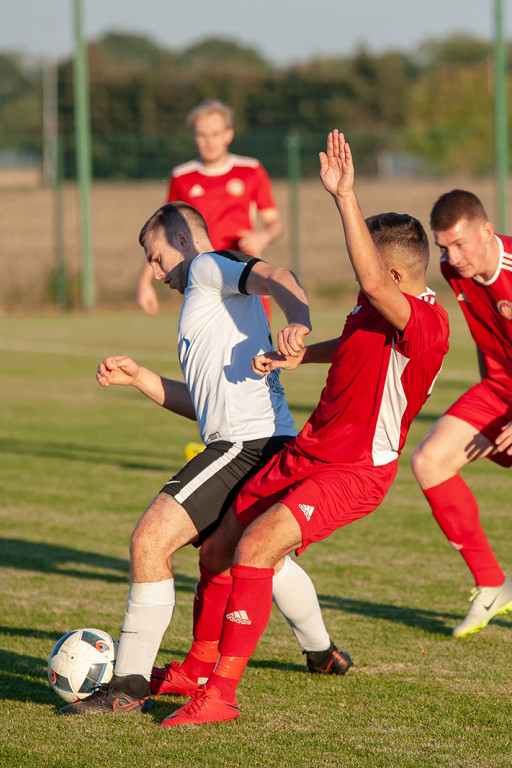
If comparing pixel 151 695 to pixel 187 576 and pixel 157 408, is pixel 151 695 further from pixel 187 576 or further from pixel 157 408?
pixel 157 408

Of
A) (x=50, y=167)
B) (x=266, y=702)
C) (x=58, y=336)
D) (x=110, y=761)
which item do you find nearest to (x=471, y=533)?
(x=266, y=702)

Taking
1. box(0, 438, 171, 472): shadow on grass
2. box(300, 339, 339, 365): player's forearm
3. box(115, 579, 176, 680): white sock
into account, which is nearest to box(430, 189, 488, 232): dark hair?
box(300, 339, 339, 365): player's forearm

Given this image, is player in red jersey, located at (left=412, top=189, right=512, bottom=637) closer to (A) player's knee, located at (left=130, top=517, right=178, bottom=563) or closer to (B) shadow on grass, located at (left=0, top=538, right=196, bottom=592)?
(B) shadow on grass, located at (left=0, top=538, right=196, bottom=592)

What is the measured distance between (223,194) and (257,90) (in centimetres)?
3781

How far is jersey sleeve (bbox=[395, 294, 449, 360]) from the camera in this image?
330 cm

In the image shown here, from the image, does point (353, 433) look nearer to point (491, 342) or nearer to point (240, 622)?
point (240, 622)

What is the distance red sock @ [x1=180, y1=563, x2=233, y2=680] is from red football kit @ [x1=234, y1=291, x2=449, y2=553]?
34cm

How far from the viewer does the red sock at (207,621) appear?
385 centimetres

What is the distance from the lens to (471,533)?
184 inches

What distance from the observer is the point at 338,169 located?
10.7 feet

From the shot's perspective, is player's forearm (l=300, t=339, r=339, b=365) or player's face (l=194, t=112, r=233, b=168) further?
player's face (l=194, t=112, r=233, b=168)

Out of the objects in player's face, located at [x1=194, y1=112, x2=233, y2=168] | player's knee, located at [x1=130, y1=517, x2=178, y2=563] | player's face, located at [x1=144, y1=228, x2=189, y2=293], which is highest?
player's face, located at [x1=194, y1=112, x2=233, y2=168]

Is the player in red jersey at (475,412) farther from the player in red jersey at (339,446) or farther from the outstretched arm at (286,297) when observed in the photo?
the outstretched arm at (286,297)

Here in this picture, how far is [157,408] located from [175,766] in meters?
8.00
